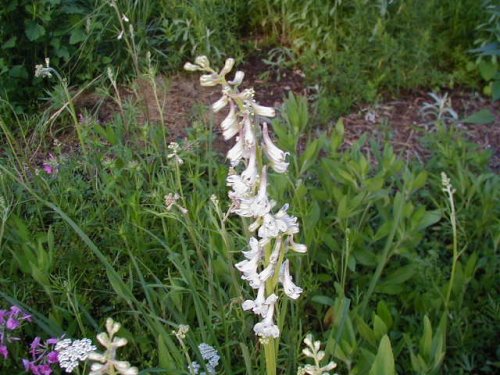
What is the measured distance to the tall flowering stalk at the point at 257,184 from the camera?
1.32m

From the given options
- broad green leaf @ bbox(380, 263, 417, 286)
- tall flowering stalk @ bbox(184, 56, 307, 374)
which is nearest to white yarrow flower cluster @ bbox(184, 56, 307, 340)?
tall flowering stalk @ bbox(184, 56, 307, 374)

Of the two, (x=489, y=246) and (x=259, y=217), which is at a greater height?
(x=259, y=217)

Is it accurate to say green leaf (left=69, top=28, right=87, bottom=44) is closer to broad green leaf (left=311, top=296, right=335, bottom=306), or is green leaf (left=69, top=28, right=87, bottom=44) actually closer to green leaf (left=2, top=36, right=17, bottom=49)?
green leaf (left=2, top=36, right=17, bottom=49)

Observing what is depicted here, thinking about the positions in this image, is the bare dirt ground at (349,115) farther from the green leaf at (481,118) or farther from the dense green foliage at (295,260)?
the dense green foliage at (295,260)

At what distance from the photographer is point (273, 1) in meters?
4.34

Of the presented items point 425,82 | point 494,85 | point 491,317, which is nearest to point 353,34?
point 425,82

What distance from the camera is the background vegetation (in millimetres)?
2195

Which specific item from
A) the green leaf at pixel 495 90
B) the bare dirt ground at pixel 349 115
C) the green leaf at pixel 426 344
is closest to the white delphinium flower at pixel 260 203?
A: the green leaf at pixel 426 344

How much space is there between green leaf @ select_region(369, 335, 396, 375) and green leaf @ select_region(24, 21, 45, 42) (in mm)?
2850

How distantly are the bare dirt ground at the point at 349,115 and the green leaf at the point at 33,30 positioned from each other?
1.54 feet

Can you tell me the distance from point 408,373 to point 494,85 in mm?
2188

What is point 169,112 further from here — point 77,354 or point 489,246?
point 77,354

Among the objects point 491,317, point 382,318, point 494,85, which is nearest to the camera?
point 382,318

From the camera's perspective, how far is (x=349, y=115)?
3.95 metres
